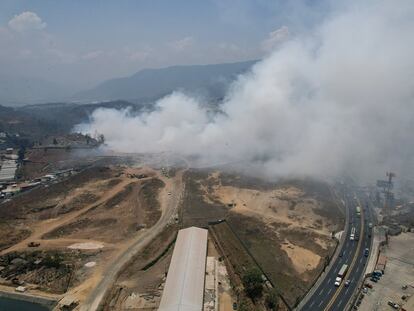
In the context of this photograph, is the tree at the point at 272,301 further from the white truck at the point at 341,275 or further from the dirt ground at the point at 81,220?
the dirt ground at the point at 81,220

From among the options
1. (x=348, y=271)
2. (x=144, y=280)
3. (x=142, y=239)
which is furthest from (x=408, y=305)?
(x=142, y=239)

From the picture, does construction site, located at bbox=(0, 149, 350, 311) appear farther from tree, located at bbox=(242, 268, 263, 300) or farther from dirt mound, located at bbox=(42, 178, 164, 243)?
tree, located at bbox=(242, 268, 263, 300)

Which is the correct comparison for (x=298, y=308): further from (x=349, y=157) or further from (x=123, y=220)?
(x=349, y=157)

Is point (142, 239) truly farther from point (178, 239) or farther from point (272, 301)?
point (272, 301)

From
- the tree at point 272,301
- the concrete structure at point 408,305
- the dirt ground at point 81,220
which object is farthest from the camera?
the dirt ground at point 81,220

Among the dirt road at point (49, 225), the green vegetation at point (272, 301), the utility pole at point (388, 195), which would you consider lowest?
the green vegetation at point (272, 301)

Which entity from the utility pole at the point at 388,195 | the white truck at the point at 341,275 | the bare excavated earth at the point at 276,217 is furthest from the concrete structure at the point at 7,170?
the utility pole at the point at 388,195

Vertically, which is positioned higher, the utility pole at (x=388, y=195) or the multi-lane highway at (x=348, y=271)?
the utility pole at (x=388, y=195)

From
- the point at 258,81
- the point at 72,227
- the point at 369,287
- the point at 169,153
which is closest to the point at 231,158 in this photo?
the point at 169,153
